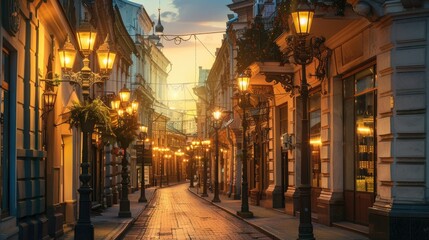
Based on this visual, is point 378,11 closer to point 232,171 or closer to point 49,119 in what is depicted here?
point 49,119

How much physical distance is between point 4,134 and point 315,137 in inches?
499

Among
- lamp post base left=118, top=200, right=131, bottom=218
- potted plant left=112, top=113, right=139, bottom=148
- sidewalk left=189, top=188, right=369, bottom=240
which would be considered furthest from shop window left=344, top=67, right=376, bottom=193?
lamp post base left=118, top=200, right=131, bottom=218

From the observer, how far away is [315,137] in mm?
23547

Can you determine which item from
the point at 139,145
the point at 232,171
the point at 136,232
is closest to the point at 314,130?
the point at 136,232

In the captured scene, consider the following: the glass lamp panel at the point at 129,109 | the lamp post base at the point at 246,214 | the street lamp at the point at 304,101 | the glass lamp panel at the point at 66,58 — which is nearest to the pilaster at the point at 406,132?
the street lamp at the point at 304,101

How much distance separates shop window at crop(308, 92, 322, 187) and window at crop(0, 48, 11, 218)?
39.0ft

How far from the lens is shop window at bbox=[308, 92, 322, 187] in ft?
75.6

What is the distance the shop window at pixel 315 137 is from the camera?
23.0m

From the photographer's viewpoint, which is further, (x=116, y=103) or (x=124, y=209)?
(x=116, y=103)

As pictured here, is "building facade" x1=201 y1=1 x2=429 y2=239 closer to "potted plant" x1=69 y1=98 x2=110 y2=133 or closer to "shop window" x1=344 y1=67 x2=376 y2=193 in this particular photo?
"shop window" x1=344 y1=67 x2=376 y2=193

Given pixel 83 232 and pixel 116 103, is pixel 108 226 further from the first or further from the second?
pixel 116 103

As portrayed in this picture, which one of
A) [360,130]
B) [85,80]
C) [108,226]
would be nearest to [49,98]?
[85,80]

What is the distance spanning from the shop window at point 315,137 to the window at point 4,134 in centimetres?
1190

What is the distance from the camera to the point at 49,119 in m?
18.0
